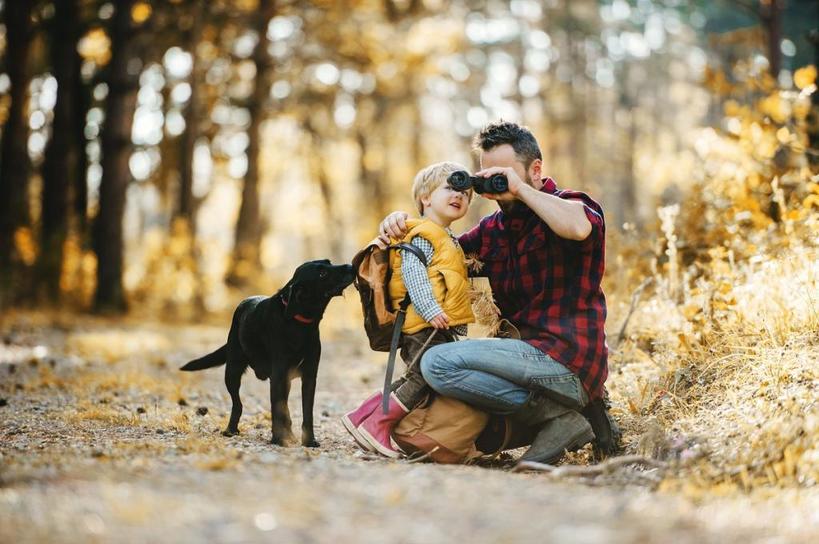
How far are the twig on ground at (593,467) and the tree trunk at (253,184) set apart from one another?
14.3m

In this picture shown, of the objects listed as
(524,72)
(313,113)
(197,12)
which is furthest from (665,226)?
(524,72)

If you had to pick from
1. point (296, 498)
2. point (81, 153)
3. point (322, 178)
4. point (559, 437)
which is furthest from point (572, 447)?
point (322, 178)

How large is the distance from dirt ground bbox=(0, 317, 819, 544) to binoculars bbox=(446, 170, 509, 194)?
1364 millimetres

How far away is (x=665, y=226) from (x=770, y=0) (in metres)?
5.06

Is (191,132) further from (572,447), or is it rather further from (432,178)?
(572,447)

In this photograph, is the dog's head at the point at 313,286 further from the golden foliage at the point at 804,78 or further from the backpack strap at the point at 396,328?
the golden foliage at the point at 804,78

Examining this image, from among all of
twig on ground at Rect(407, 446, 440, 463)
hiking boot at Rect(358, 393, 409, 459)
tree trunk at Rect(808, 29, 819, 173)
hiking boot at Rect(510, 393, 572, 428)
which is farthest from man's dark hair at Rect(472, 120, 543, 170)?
tree trunk at Rect(808, 29, 819, 173)

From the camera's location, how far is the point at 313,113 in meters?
22.5

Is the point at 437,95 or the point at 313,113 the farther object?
the point at 437,95

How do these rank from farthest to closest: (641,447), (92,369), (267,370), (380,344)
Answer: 1. (92,369)
2. (267,370)
3. (380,344)
4. (641,447)

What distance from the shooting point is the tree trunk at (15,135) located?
49.9 feet

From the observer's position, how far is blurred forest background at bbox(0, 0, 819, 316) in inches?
282

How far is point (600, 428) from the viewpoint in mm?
4418

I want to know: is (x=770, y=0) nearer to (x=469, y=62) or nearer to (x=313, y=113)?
(x=313, y=113)
